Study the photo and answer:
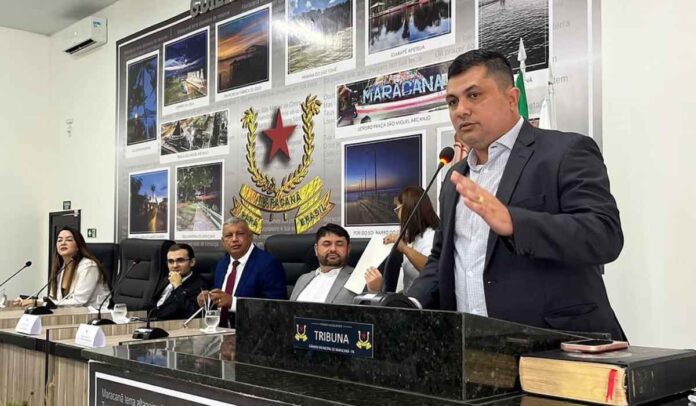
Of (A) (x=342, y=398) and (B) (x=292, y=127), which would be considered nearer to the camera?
(A) (x=342, y=398)

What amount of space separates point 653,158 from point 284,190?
2564mm

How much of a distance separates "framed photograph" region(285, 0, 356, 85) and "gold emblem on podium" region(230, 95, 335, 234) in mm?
240

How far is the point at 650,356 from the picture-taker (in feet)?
3.34

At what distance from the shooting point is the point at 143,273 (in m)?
4.88

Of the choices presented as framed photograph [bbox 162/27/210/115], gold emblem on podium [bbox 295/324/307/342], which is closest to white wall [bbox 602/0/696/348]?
gold emblem on podium [bbox 295/324/307/342]

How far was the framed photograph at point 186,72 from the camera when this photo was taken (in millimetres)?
5430

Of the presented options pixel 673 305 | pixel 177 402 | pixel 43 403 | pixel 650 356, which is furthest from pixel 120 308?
pixel 650 356

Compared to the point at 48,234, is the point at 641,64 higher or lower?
higher

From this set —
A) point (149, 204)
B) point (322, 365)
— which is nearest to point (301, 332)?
point (322, 365)

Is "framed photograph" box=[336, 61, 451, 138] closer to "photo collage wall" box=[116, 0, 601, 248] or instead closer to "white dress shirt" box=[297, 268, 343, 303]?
"photo collage wall" box=[116, 0, 601, 248]

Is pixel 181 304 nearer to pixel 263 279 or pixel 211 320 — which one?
pixel 263 279

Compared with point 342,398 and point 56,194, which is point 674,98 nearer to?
point 342,398

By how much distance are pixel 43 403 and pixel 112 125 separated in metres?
4.02

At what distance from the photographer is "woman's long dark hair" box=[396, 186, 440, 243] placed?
3.27 metres
